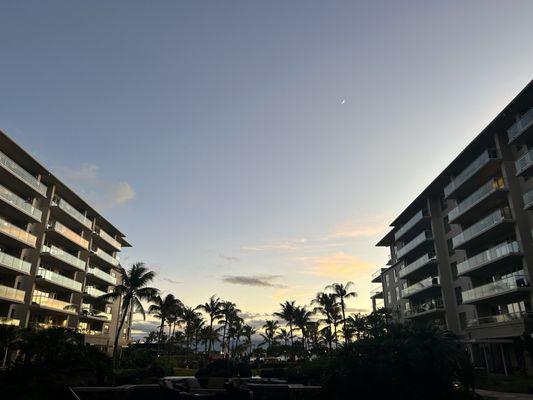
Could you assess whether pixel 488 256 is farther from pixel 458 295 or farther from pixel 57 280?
pixel 57 280

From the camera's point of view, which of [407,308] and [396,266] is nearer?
[407,308]

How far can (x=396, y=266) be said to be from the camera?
213 feet

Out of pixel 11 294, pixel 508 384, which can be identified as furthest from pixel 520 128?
pixel 11 294

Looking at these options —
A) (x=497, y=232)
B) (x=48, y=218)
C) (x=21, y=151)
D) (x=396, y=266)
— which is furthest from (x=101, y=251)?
(x=497, y=232)

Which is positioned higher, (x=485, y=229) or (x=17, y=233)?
(x=17, y=233)

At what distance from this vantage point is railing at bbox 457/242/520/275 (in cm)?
3432

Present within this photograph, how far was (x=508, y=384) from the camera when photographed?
91.3ft

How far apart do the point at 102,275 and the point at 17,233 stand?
21890mm

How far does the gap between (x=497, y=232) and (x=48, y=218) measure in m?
45.2

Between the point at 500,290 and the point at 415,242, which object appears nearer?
the point at 500,290

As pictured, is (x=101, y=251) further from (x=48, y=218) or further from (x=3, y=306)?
(x=3, y=306)

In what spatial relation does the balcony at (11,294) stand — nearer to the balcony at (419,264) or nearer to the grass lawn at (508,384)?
the grass lawn at (508,384)

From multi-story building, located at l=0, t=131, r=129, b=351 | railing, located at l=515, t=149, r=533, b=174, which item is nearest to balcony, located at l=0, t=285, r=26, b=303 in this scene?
multi-story building, located at l=0, t=131, r=129, b=351

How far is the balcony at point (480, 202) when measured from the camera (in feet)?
122
